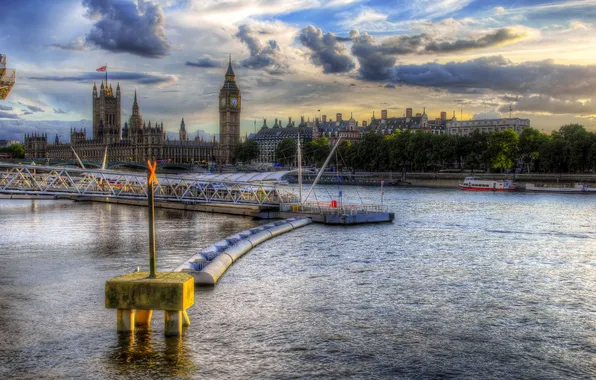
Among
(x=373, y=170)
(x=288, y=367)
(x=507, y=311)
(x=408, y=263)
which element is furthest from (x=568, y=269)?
(x=373, y=170)

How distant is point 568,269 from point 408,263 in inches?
338

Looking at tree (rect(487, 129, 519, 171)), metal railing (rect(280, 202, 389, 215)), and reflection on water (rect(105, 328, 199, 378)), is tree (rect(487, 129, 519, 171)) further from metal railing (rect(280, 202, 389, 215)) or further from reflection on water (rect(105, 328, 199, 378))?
reflection on water (rect(105, 328, 199, 378))

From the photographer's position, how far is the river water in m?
18.1

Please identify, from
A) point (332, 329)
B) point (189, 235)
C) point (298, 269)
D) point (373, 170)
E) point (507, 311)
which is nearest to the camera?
point (332, 329)

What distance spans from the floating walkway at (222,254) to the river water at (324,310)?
745 millimetres

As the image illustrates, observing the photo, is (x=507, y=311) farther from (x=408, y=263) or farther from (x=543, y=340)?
(x=408, y=263)

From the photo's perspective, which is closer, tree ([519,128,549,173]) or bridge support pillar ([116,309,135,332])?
bridge support pillar ([116,309,135,332])

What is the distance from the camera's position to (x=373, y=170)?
17788 centimetres

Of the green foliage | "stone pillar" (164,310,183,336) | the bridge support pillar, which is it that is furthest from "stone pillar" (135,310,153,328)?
the green foliage

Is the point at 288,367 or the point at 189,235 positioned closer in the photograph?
the point at 288,367

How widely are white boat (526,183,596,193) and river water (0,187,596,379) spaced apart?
7132 cm

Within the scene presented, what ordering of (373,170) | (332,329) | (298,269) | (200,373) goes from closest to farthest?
(200,373) < (332,329) < (298,269) < (373,170)

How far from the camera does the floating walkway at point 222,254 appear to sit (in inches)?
1094

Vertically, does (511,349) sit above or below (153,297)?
below
